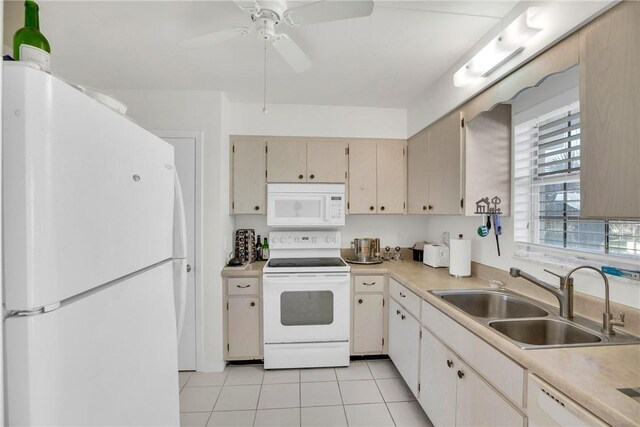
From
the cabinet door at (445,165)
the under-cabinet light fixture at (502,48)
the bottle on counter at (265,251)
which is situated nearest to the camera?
the under-cabinet light fixture at (502,48)

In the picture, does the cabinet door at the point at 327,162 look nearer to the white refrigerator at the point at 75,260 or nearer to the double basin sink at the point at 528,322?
the double basin sink at the point at 528,322

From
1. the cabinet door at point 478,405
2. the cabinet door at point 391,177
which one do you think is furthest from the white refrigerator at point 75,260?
the cabinet door at point 391,177

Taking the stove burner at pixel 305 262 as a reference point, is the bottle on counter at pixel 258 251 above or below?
above

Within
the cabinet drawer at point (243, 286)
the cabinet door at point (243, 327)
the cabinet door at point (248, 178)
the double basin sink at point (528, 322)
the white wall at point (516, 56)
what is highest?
the white wall at point (516, 56)

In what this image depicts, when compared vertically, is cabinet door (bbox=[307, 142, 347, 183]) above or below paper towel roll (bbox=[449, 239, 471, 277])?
A: above

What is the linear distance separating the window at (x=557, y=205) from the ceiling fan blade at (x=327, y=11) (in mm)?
1253

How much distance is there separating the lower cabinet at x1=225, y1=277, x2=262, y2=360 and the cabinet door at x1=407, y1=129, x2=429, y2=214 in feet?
5.33

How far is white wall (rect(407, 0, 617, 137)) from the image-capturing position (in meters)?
1.13

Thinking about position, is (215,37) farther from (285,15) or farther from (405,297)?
(405,297)

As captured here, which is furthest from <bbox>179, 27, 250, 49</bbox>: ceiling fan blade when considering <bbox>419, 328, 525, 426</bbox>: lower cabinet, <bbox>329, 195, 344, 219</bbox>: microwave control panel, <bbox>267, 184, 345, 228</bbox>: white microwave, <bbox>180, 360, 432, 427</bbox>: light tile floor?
<bbox>180, 360, 432, 427</bbox>: light tile floor

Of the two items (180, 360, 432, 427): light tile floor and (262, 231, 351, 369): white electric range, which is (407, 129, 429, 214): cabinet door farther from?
(180, 360, 432, 427): light tile floor

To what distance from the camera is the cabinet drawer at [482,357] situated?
1.07 m

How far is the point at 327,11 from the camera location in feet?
3.89

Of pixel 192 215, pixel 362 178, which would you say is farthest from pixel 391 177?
pixel 192 215
